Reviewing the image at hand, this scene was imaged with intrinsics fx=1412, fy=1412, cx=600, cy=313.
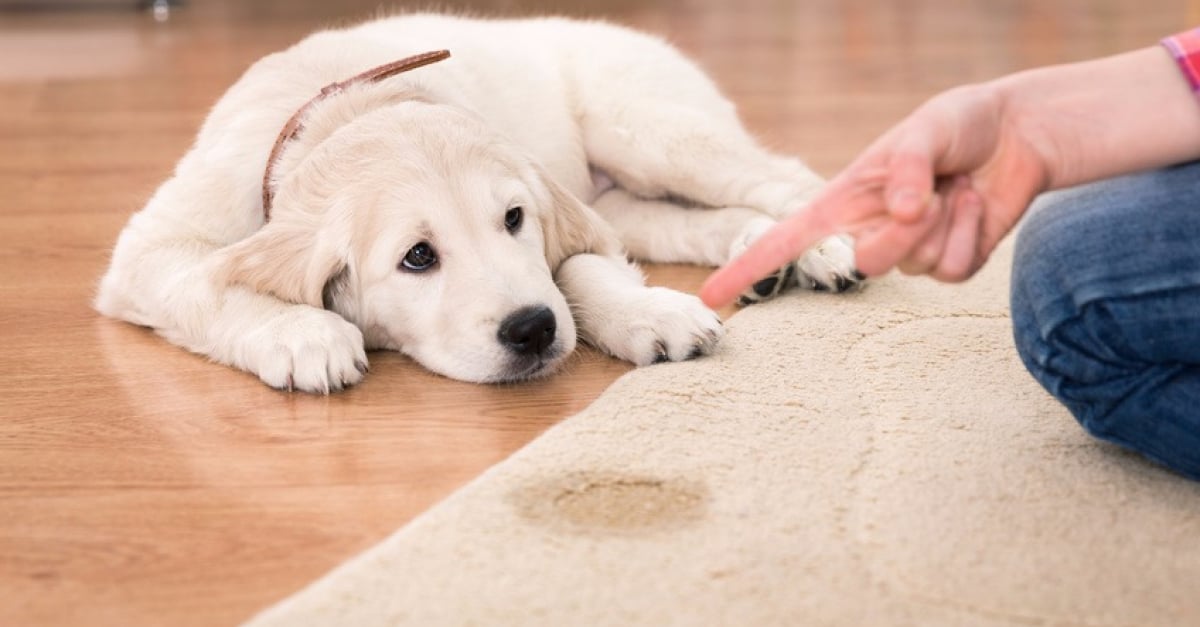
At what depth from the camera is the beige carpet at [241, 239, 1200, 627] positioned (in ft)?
4.86

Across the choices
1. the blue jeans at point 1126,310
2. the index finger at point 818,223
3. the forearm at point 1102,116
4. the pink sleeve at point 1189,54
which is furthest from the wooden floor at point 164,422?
the pink sleeve at point 1189,54

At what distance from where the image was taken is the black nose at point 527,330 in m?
2.11

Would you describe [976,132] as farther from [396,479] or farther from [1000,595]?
[396,479]

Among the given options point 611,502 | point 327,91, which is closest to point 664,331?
point 611,502

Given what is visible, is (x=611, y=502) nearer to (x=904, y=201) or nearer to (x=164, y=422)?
(x=904, y=201)

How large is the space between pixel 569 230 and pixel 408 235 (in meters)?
0.40

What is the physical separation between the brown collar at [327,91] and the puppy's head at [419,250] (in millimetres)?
69

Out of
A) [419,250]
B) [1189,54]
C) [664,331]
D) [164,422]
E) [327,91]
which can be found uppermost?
[1189,54]

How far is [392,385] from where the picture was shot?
2.21 meters

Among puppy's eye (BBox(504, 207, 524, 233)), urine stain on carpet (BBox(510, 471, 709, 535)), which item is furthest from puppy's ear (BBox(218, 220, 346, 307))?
urine stain on carpet (BBox(510, 471, 709, 535))

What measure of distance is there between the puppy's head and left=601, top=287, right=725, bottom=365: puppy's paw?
0.10 meters

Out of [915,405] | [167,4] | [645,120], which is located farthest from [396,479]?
[167,4]

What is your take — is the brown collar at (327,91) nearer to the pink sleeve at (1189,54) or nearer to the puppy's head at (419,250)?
the puppy's head at (419,250)

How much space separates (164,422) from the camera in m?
2.08
